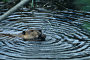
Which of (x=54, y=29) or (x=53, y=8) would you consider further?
(x=53, y=8)

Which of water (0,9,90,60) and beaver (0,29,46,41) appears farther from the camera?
beaver (0,29,46,41)

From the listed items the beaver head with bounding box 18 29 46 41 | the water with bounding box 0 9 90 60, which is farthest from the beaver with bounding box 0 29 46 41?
the water with bounding box 0 9 90 60

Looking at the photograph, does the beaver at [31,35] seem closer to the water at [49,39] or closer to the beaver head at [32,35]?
the beaver head at [32,35]

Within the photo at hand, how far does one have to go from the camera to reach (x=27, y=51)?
556 centimetres

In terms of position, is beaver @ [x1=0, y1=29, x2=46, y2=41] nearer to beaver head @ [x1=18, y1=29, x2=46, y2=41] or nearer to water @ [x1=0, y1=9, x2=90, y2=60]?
beaver head @ [x1=18, y1=29, x2=46, y2=41]

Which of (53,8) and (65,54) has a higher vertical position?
(53,8)

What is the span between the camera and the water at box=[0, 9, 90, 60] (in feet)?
17.4

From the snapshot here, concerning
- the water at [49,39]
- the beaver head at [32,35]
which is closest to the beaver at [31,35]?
the beaver head at [32,35]

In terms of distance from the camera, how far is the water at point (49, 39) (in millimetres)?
5298

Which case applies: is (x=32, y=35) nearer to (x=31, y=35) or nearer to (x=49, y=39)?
(x=31, y=35)

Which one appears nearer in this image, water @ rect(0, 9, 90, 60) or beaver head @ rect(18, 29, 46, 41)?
water @ rect(0, 9, 90, 60)

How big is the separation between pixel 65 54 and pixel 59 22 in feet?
10.6

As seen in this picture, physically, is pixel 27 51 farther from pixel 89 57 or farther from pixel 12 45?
pixel 89 57

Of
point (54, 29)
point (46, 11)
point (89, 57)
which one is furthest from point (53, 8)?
point (89, 57)
